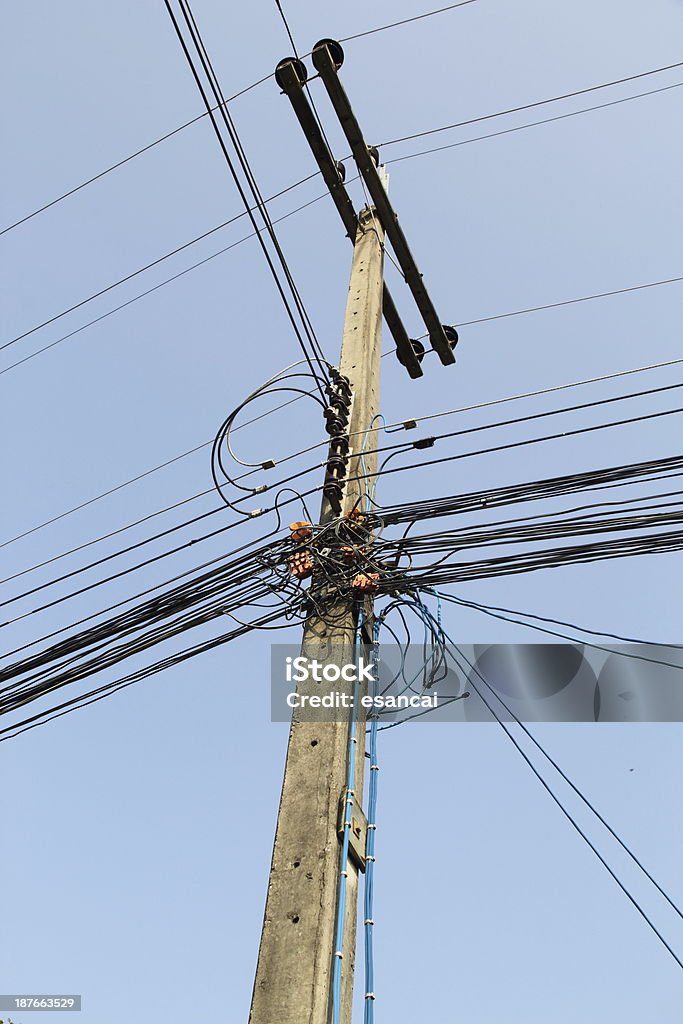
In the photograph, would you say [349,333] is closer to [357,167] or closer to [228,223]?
[357,167]

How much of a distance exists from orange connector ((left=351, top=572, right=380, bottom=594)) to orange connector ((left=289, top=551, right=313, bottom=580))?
241mm

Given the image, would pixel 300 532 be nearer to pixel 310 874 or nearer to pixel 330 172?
pixel 310 874

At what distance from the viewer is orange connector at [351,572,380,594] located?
452 cm

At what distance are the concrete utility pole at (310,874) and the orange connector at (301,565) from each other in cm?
25

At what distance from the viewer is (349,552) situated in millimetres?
4637

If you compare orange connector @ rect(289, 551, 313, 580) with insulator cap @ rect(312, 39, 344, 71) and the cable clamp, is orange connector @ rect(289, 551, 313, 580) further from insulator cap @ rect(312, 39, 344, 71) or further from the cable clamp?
→ insulator cap @ rect(312, 39, 344, 71)

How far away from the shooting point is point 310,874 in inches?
139

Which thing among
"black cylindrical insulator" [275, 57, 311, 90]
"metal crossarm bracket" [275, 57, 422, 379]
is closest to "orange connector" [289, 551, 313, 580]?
"metal crossarm bracket" [275, 57, 422, 379]

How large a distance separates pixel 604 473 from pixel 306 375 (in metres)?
1.92

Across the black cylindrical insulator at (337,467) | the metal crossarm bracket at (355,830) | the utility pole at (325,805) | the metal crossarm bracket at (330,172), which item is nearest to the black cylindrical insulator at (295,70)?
the metal crossarm bracket at (330,172)

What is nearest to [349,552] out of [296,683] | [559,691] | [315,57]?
[296,683]

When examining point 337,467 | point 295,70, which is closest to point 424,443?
point 337,467

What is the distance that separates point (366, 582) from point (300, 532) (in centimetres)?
45

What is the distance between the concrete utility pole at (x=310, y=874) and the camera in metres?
3.25
